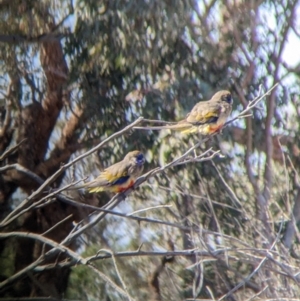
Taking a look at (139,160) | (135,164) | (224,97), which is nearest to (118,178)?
(135,164)

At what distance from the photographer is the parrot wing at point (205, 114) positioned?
7059 millimetres

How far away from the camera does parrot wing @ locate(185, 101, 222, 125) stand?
7059mm

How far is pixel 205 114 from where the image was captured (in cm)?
708

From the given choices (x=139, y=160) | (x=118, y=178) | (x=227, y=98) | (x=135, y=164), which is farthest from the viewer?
(x=227, y=98)

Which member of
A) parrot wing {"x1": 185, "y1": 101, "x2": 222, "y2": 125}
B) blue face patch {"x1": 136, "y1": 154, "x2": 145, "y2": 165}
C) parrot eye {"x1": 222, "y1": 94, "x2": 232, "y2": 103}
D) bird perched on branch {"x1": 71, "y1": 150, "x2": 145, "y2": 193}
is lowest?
bird perched on branch {"x1": 71, "y1": 150, "x2": 145, "y2": 193}

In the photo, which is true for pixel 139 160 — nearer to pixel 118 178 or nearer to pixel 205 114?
pixel 118 178

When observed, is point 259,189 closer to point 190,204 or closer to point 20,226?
point 190,204

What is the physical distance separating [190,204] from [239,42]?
1955 millimetres

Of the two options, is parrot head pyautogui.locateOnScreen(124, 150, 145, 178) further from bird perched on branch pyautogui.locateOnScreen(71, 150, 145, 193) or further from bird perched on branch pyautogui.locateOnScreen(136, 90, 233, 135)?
bird perched on branch pyautogui.locateOnScreen(136, 90, 233, 135)

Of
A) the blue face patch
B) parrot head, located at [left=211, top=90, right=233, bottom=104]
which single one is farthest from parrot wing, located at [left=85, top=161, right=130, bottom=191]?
parrot head, located at [left=211, top=90, right=233, bottom=104]

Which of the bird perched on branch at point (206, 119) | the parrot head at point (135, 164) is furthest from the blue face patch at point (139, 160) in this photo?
the bird perched on branch at point (206, 119)

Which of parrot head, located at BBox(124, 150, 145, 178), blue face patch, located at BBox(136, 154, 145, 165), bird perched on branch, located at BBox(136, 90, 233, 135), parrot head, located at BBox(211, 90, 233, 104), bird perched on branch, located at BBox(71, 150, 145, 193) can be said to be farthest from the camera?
parrot head, located at BBox(211, 90, 233, 104)

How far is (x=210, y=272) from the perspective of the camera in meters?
10.1

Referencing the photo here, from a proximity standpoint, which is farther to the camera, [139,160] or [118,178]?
[139,160]
